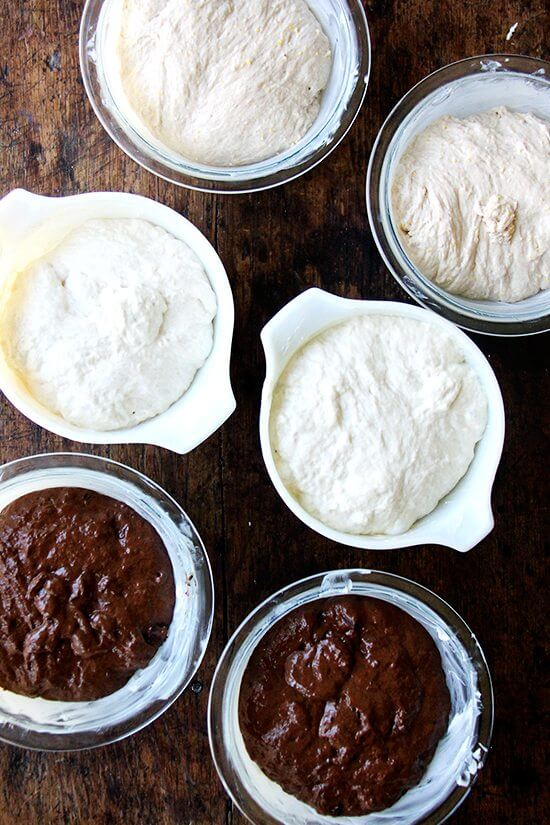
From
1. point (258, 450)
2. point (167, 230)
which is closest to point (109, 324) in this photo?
point (167, 230)

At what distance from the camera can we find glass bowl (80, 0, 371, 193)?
→ 5.81 feet

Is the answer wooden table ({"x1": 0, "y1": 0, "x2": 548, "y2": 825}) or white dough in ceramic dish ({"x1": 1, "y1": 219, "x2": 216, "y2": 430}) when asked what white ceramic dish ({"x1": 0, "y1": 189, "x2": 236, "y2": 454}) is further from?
wooden table ({"x1": 0, "y1": 0, "x2": 548, "y2": 825})

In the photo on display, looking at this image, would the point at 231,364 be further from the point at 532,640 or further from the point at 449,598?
the point at 532,640

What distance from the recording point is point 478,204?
1.84 metres

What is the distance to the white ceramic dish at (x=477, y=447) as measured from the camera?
1706mm

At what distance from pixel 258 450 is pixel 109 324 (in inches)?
18.8

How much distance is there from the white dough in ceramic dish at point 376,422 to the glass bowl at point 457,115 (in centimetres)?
9

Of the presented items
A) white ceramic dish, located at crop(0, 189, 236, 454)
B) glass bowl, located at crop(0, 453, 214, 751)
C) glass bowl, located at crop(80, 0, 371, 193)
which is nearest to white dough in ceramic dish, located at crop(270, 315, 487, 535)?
white ceramic dish, located at crop(0, 189, 236, 454)

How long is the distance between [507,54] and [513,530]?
1.14 m

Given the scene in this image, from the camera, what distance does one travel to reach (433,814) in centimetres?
177

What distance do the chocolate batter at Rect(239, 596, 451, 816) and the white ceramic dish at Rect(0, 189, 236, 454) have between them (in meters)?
0.51

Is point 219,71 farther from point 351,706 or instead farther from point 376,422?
point 351,706

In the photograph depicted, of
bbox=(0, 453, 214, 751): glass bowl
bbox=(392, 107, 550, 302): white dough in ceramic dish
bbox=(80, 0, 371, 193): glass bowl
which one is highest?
bbox=(80, 0, 371, 193): glass bowl

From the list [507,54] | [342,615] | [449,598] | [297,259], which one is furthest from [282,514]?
[507,54]
